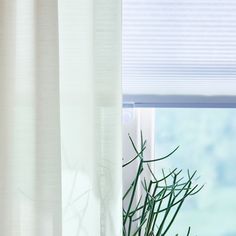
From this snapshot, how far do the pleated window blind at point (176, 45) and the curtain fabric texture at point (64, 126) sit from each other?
18 cm

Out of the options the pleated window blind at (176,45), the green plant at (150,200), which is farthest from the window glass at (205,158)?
the pleated window blind at (176,45)

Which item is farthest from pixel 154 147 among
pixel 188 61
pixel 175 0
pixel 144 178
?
pixel 175 0

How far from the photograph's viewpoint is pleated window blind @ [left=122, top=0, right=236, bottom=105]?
1.21m

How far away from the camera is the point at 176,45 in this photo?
47.9 inches

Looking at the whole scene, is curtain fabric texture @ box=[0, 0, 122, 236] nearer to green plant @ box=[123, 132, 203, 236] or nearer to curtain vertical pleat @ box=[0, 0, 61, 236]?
curtain vertical pleat @ box=[0, 0, 61, 236]

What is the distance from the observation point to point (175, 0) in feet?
3.98

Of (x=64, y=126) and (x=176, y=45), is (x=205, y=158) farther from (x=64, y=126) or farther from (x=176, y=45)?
(x=64, y=126)

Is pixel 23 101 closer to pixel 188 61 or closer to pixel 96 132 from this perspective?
pixel 96 132

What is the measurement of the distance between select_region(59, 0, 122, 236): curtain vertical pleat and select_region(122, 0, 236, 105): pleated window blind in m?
0.18

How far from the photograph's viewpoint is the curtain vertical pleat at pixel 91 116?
3.42 feet

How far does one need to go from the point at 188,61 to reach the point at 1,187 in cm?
54

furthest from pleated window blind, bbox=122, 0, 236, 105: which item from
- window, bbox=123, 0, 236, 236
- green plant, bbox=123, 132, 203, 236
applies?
green plant, bbox=123, 132, 203, 236

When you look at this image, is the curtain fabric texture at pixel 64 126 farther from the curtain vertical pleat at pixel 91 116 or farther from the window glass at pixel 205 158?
the window glass at pixel 205 158

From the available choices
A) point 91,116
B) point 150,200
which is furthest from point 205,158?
point 91,116
